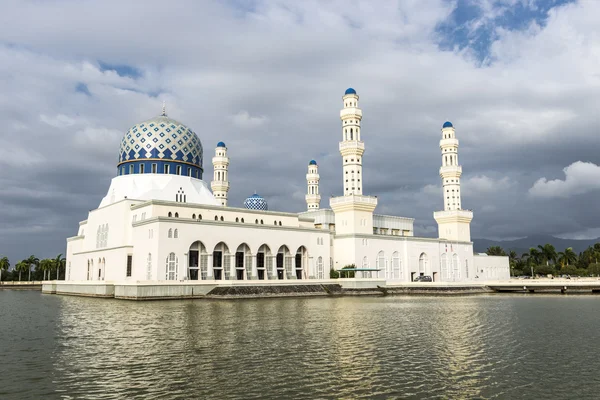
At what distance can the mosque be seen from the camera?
46.5m

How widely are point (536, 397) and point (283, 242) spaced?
43.0 m

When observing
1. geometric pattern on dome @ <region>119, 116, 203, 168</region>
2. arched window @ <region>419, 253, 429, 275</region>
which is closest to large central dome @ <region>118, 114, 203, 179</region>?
geometric pattern on dome @ <region>119, 116, 203, 168</region>

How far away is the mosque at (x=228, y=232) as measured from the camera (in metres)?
46.5

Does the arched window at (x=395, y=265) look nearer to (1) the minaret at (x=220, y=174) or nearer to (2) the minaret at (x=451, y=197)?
(2) the minaret at (x=451, y=197)

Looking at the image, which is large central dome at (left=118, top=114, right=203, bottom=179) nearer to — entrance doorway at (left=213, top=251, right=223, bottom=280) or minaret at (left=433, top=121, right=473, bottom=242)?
entrance doorway at (left=213, top=251, right=223, bottom=280)

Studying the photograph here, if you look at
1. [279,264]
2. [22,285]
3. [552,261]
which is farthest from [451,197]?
[22,285]

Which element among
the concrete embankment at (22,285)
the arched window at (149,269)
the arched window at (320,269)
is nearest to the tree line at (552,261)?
the arched window at (320,269)

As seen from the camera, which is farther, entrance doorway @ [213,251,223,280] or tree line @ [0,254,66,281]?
tree line @ [0,254,66,281]

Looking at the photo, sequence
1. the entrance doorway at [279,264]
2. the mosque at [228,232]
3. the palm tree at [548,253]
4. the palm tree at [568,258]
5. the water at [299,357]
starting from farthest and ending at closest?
1. the palm tree at [548,253]
2. the palm tree at [568,258]
3. the entrance doorway at [279,264]
4. the mosque at [228,232]
5. the water at [299,357]

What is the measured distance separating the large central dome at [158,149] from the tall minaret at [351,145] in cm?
1846

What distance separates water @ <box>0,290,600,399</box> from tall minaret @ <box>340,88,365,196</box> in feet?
116

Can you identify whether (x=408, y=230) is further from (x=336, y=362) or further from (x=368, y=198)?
(x=336, y=362)

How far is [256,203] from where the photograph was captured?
72.4 meters

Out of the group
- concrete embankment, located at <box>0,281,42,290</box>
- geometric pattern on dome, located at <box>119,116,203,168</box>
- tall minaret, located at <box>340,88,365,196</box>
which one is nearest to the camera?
geometric pattern on dome, located at <box>119,116,203,168</box>
